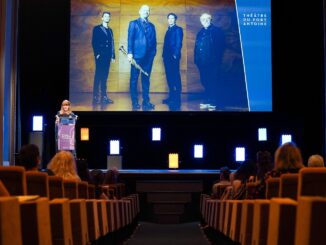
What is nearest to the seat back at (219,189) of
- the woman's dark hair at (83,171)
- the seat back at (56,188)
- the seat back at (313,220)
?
the woman's dark hair at (83,171)

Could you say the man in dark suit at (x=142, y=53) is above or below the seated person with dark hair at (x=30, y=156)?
above

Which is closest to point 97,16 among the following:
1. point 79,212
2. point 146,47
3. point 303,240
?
point 146,47

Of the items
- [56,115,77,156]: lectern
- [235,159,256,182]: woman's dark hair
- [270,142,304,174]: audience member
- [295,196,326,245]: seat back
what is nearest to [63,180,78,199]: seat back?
[270,142,304,174]: audience member

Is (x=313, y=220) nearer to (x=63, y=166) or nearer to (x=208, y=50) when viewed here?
(x=63, y=166)

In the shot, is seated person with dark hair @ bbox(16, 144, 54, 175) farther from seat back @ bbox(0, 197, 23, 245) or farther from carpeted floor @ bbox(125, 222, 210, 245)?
carpeted floor @ bbox(125, 222, 210, 245)

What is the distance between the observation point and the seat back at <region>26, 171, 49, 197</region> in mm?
3857

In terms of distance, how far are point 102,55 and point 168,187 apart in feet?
11.8

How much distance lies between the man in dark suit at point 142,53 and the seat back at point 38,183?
38.8 ft

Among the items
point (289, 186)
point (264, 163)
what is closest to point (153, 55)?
point (264, 163)

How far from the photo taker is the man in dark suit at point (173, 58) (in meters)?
15.7

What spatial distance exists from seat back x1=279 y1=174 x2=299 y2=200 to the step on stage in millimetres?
10166

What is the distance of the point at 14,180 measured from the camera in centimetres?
348

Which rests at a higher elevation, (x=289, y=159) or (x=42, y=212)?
(x=289, y=159)

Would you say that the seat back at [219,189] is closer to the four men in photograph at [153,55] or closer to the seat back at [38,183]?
the four men in photograph at [153,55]
